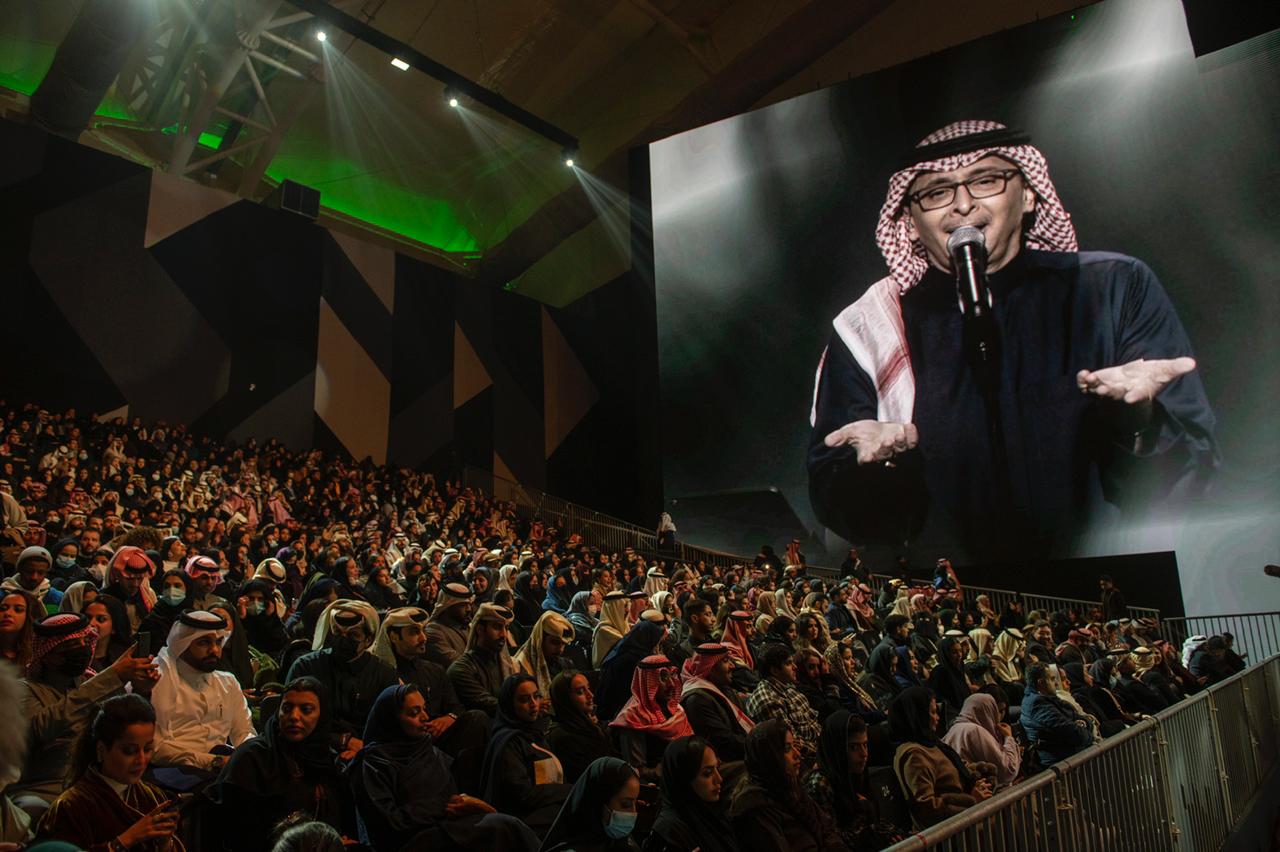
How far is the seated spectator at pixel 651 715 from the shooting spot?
163 inches

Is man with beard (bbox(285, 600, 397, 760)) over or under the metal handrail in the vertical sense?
over

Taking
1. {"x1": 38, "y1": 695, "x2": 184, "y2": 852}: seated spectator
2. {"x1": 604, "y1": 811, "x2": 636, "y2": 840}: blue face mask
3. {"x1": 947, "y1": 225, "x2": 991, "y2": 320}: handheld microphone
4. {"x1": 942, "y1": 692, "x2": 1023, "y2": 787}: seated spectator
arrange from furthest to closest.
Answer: {"x1": 947, "y1": 225, "x2": 991, "y2": 320}: handheld microphone, {"x1": 942, "y1": 692, "x2": 1023, "y2": 787}: seated spectator, {"x1": 604, "y1": 811, "x2": 636, "y2": 840}: blue face mask, {"x1": 38, "y1": 695, "x2": 184, "y2": 852}: seated spectator

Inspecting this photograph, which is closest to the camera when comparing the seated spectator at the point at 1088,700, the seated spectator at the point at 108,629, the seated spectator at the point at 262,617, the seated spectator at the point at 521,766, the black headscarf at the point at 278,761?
the black headscarf at the point at 278,761

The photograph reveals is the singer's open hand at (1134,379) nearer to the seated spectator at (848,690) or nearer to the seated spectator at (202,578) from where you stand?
the seated spectator at (848,690)

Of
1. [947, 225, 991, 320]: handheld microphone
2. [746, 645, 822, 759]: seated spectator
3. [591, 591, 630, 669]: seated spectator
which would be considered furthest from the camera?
[947, 225, 991, 320]: handheld microphone

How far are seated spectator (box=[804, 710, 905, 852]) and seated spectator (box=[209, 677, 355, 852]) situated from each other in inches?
72.3

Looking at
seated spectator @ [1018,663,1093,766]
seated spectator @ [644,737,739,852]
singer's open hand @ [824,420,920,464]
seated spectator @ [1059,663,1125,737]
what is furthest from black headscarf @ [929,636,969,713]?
singer's open hand @ [824,420,920,464]

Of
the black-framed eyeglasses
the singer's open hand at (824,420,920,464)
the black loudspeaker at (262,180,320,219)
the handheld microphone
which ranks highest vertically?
the black loudspeaker at (262,180,320,219)

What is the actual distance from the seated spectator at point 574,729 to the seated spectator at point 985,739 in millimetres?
1859

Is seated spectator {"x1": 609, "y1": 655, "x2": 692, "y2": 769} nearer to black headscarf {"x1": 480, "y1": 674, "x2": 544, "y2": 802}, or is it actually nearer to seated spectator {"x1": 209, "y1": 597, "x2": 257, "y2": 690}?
black headscarf {"x1": 480, "y1": 674, "x2": 544, "y2": 802}

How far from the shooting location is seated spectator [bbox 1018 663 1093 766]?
17.0ft

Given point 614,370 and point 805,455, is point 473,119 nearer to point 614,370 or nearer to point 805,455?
point 614,370

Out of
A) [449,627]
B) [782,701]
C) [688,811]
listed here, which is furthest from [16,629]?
Answer: [782,701]

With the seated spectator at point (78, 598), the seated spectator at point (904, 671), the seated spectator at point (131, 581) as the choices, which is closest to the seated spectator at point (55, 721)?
the seated spectator at point (78, 598)
